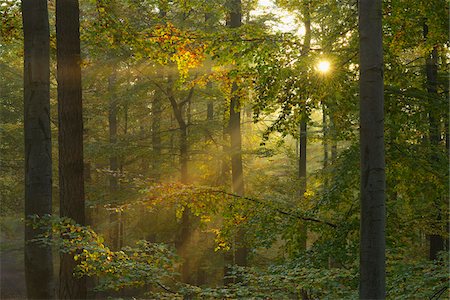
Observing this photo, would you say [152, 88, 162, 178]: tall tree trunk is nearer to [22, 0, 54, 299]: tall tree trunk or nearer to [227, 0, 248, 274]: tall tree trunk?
[227, 0, 248, 274]: tall tree trunk

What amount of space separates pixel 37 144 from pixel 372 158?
438cm

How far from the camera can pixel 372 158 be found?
14.1ft

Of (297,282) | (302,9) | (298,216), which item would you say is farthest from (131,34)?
(297,282)

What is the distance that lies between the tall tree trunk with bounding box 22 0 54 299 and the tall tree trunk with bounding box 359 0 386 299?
4.19 metres

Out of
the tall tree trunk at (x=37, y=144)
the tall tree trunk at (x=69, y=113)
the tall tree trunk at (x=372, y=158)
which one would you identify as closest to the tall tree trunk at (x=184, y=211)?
the tall tree trunk at (x=69, y=113)

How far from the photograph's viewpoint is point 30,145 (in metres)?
5.91

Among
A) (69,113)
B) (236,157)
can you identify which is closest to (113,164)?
(236,157)

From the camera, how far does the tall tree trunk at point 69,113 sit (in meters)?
7.10

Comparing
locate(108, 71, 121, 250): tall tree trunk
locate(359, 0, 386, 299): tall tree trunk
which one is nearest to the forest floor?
locate(108, 71, 121, 250): tall tree trunk

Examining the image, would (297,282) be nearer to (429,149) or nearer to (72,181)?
(429,149)

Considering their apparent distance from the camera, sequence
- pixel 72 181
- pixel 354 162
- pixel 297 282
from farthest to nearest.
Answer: pixel 72 181, pixel 354 162, pixel 297 282

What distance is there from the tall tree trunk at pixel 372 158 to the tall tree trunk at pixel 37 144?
4.19 meters

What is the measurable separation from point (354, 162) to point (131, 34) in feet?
14.1

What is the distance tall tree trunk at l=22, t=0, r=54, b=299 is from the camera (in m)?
5.89
